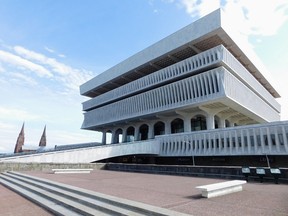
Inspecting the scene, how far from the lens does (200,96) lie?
33875 mm

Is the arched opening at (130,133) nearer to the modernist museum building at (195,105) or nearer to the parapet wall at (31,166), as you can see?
the modernist museum building at (195,105)

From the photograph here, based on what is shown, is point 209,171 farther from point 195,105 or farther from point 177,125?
point 177,125

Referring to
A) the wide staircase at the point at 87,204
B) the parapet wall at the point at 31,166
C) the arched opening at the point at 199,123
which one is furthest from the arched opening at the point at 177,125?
the wide staircase at the point at 87,204

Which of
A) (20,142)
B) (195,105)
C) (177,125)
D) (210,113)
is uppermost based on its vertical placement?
(195,105)

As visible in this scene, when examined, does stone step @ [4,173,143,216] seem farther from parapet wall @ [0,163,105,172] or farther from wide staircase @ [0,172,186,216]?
parapet wall @ [0,163,105,172]

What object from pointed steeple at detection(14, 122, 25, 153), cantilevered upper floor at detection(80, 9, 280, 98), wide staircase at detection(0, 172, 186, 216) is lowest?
wide staircase at detection(0, 172, 186, 216)

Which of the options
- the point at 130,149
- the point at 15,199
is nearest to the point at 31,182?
the point at 15,199

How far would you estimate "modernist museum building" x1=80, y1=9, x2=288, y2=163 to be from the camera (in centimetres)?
2780

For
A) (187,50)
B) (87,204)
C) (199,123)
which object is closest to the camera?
(87,204)

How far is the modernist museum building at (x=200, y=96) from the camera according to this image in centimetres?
2780

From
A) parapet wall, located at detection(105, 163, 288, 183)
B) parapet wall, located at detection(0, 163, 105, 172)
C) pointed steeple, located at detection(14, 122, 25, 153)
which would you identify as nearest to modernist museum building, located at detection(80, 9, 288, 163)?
parapet wall, located at detection(105, 163, 288, 183)

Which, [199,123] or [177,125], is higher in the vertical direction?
[177,125]

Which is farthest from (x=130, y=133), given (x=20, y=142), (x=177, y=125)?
(x=20, y=142)

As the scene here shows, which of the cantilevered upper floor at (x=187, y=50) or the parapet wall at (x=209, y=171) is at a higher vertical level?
the cantilevered upper floor at (x=187, y=50)
